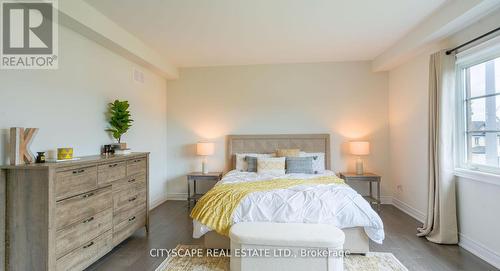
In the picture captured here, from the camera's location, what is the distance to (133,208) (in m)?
3.05

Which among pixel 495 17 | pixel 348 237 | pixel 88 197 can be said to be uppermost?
pixel 495 17

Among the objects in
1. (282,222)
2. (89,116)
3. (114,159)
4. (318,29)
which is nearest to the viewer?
(282,222)

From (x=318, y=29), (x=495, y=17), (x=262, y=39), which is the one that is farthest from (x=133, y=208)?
(x=495, y=17)

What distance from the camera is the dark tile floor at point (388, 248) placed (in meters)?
2.46

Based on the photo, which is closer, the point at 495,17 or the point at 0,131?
the point at 0,131

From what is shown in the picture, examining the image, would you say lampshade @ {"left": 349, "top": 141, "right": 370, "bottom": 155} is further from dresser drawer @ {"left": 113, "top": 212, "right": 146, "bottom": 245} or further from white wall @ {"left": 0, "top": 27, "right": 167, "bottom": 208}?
white wall @ {"left": 0, "top": 27, "right": 167, "bottom": 208}

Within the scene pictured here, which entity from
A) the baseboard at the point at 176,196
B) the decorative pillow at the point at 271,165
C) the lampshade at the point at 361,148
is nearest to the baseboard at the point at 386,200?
the lampshade at the point at 361,148

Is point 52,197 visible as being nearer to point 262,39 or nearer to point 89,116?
point 89,116

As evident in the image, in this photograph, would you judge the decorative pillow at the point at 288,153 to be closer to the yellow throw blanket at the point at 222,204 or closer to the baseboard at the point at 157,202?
Result: the yellow throw blanket at the point at 222,204

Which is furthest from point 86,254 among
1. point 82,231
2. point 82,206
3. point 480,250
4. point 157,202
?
point 480,250

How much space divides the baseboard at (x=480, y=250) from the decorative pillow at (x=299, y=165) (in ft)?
6.80

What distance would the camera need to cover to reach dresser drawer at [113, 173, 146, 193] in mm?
2764

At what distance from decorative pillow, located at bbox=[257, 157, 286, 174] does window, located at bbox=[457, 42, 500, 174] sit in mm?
2408

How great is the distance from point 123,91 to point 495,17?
4.75m
